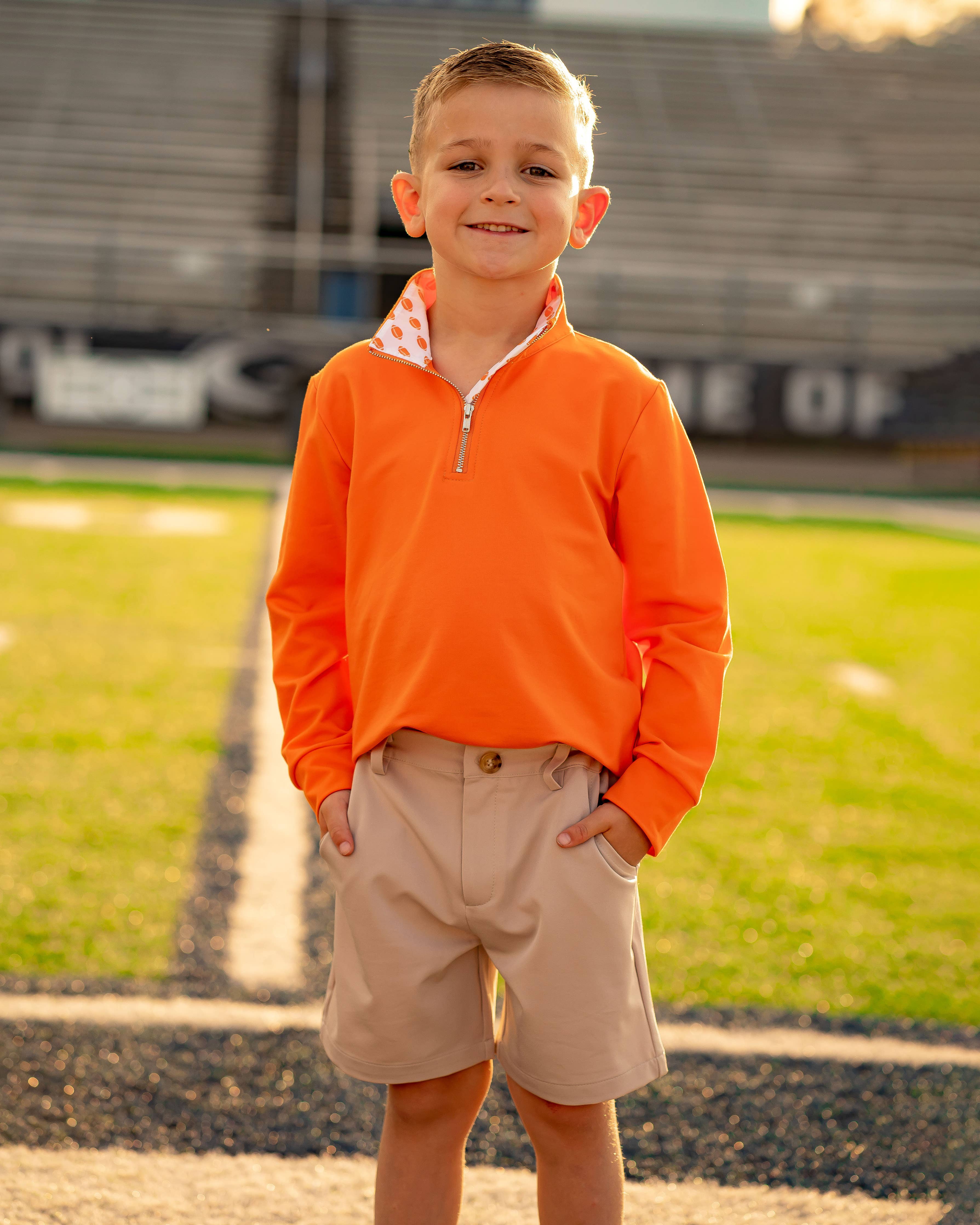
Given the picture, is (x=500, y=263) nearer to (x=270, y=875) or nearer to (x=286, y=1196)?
(x=286, y=1196)

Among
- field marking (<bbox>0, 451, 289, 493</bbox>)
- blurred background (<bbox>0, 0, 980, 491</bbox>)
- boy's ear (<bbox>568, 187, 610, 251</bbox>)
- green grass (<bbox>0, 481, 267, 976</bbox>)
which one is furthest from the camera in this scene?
blurred background (<bbox>0, 0, 980, 491</bbox>)

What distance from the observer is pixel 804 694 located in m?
4.50

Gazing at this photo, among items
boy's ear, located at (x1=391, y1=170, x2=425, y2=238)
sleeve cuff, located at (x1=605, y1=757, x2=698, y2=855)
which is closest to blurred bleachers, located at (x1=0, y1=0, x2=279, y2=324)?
boy's ear, located at (x1=391, y1=170, x2=425, y2=238)

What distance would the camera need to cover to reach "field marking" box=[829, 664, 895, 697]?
15.1 ft

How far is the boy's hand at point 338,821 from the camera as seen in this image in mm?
1396

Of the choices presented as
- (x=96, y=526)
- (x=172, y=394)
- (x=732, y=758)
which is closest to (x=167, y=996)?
(x=732, y=758)

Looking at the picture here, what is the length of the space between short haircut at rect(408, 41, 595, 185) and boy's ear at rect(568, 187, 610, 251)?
2 cm

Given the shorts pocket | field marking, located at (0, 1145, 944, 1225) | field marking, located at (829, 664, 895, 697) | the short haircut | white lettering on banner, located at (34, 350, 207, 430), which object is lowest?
field marking, located at (0, 1145, 944, 1225)

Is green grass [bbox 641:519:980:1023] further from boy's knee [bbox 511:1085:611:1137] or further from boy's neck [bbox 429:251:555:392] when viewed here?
boy's neck [bbox 429:251:555:392]

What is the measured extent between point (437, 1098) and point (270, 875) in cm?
139

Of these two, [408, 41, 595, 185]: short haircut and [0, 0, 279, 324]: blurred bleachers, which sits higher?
[0, 0, 279, 324]: blurred bleachers

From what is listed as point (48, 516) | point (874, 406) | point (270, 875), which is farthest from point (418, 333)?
point (874, 406)

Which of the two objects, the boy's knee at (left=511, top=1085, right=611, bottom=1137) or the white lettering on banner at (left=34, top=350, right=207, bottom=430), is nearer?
the boy's knee at (left=511, top=1085, right=611, bottom=1137)

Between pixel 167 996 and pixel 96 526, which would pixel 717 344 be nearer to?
pixel 96 526
